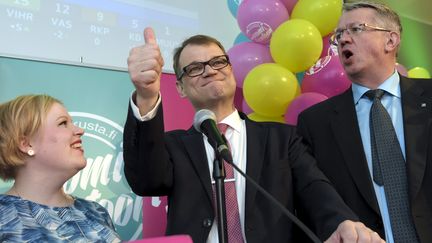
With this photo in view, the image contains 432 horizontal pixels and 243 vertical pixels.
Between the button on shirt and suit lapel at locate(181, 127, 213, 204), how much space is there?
67 cm

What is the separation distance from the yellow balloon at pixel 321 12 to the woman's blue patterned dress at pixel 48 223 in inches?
67.2

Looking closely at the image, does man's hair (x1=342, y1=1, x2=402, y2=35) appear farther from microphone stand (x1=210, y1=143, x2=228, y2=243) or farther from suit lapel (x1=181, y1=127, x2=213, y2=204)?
microphone stand (x1=210, y1=143, x2=228, y2=243)

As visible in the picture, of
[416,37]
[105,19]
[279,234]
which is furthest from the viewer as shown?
[416,37]

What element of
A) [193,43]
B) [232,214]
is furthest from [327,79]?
[232,214]

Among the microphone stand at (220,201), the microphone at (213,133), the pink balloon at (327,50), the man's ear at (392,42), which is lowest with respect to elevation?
the microphone stand at (220,201)

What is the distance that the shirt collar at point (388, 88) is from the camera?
2.05 meters

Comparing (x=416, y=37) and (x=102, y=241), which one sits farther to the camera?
(x=416, y=37)

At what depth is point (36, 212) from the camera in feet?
5.02

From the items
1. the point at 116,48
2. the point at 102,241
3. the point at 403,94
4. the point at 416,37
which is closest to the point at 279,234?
the point at 102,241


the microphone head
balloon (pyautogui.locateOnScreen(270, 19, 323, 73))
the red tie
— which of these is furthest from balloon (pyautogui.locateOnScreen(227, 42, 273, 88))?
the microphone head

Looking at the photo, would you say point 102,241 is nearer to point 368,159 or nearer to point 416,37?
point 368,159

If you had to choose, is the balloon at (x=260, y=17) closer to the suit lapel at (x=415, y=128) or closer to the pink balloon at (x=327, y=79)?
the pink balloon at (x=327, y=79)

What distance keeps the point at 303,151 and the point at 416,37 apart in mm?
3777

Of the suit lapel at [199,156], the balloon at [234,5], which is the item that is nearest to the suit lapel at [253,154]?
the suit lapel at [199,156]
